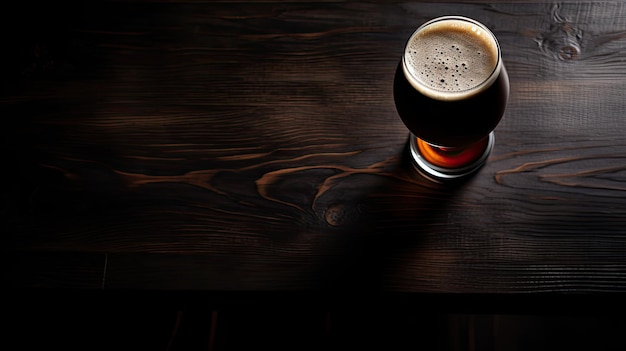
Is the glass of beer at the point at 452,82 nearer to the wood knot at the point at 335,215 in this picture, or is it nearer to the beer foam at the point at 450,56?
the beer foam at the point at 450,56

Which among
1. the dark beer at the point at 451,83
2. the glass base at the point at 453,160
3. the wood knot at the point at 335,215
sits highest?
the dark beer at the point at 451,83

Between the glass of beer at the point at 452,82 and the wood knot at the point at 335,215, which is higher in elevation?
the glass of beer at the point at 452,82

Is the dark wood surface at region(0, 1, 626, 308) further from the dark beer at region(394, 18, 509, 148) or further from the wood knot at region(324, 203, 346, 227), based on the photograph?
the dark beer at region(394, 18, 509, 148)

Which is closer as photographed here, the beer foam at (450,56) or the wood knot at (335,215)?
the beer foam at (450,56)

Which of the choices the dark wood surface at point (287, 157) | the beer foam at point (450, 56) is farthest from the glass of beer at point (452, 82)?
the dark wood surface at point (287, 157)

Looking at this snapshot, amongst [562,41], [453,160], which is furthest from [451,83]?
[562,41]

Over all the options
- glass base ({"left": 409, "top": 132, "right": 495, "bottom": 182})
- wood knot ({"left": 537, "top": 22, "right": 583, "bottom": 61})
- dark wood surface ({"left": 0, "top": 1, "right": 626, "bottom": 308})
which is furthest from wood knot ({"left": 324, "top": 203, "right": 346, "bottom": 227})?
wood knot ({"left": 537, "top": 22, "right": 583, "bottom": 61})

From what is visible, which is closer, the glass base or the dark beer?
the dark beer

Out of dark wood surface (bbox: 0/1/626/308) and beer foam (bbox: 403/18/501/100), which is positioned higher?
beer foam (bbox: 403/18/501/100)
